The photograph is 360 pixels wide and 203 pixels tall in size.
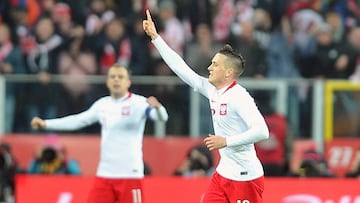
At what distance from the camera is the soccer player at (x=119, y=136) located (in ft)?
41.9

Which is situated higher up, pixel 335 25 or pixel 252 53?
pixel 335 25

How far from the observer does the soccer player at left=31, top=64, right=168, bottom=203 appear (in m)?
12.8

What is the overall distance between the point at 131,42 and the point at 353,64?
3430 mm

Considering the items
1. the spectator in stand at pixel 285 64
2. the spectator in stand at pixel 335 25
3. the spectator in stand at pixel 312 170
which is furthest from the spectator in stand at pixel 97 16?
the spectator in stand at pixel 312 170

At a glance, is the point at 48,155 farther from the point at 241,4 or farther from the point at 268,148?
the point at 241,4

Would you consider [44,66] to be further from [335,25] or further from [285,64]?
[335,25]

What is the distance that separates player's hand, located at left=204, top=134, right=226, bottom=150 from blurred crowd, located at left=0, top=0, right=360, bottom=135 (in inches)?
272

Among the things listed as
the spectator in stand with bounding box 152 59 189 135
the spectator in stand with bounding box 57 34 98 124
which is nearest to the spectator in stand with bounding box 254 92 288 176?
the spectator in stand with bounding box 152 59 189 135

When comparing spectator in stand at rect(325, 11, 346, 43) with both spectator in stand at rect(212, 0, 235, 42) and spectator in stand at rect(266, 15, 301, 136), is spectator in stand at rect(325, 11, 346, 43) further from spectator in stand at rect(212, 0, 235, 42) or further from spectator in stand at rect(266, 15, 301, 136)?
spectator in stand at rect(212, 0, 235, 42)

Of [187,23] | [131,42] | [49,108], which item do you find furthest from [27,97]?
[187,23]

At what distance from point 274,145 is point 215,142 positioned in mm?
6454

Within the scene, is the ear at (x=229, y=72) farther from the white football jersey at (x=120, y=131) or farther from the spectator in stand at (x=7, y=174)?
the spectator in stand at (x=7, y=174)

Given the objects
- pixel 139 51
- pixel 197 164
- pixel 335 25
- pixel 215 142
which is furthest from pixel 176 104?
pixel 215 142

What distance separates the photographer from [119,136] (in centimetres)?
1296
